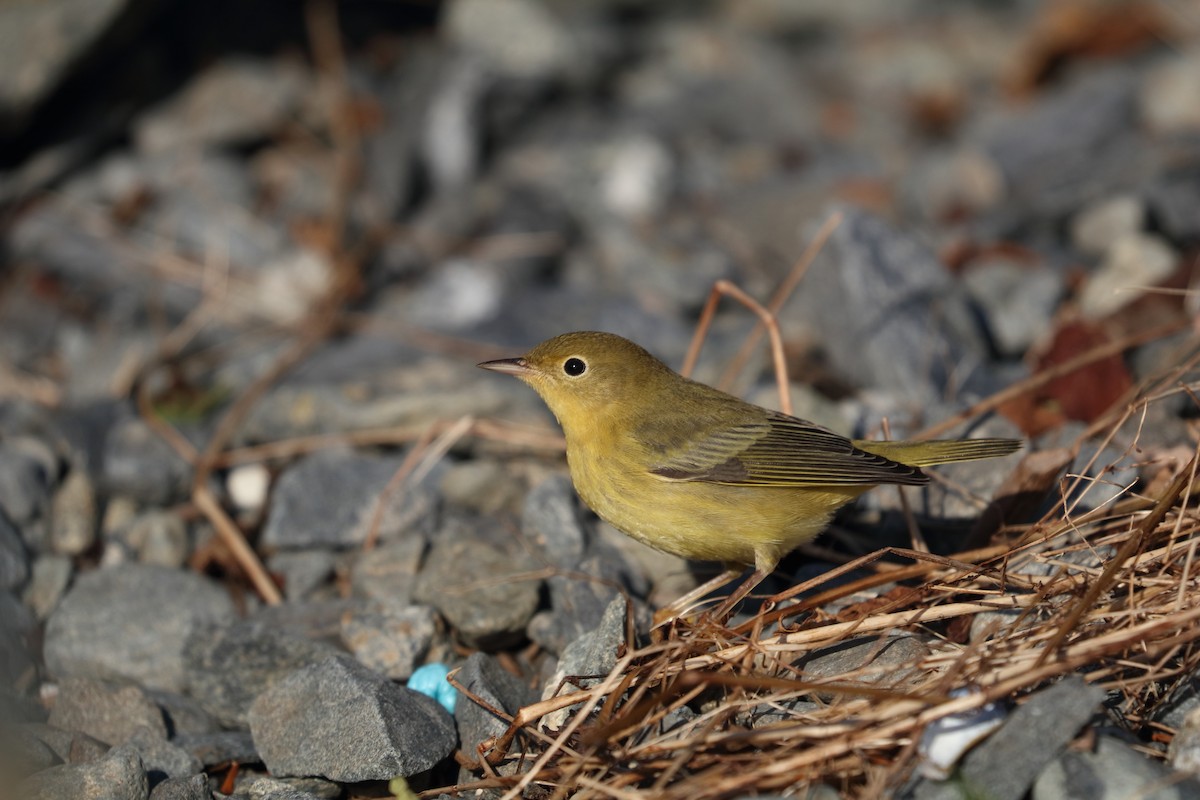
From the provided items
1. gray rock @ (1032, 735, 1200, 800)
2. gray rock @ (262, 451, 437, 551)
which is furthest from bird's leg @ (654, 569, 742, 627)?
gray rock @ (1032, 735, 1200, 800)

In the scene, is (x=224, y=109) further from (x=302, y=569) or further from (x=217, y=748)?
(x=217, y=748)

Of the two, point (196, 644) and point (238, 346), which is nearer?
point (196, 644)

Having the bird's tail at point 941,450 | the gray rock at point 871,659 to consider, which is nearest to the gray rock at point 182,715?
the gray rock at point 871,659

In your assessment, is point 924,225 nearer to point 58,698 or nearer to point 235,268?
point 235,268

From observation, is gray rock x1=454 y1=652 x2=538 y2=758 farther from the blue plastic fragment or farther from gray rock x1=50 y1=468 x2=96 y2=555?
gray rock x1=50 y1=468 x2=96 y2=555

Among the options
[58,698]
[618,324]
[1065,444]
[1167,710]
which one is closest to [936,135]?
[618,324]

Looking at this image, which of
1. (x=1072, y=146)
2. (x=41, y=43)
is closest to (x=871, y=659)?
(x=1072, y=146)
